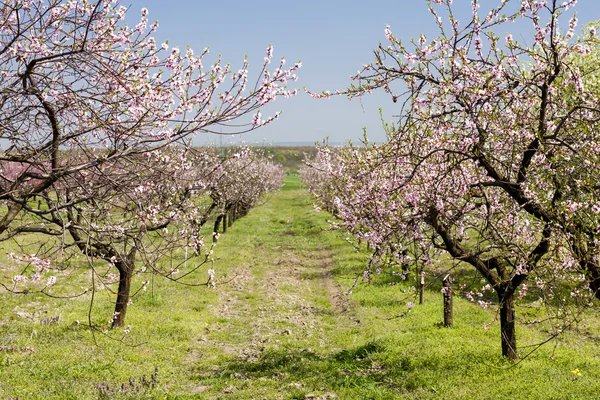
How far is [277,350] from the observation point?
13406mm

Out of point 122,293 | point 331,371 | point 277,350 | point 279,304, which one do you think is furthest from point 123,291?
point 331,371

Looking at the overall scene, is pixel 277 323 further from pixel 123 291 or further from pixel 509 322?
pixel 509 322

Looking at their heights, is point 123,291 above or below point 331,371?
above

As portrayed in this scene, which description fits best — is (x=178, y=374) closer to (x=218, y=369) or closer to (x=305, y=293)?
(x=218, y=369)

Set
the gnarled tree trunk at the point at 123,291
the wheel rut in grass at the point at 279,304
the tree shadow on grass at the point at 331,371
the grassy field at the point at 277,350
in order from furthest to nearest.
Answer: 1. the wheel rut in grass at the point at 279,304
2. the gnarled tree trunk at the point at 123,291
3. the tree shadow on grass at the point at 331,371
4. the grassy field at the point at 277,350

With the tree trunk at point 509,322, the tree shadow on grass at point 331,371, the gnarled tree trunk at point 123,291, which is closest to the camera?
the tree shadow on grass at point 331,371

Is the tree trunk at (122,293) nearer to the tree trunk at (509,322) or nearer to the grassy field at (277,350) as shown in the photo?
the grassy field at (277,350)

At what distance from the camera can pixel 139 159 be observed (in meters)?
6.97

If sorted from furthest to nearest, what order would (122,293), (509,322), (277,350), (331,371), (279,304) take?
(279,304) < (122,293) < (277,350) < (331,371) < (509,322)

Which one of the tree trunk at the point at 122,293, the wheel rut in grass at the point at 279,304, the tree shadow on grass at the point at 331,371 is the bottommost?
the wheel rut in grass at the point at 279,304

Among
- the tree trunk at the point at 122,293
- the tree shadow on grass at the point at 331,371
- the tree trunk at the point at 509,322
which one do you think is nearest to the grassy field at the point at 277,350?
the tree shadow on grass at the point at 331,371

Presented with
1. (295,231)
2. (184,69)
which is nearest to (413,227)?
(184,69)

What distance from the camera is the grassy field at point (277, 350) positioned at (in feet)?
33.3

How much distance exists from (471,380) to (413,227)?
141 inches
